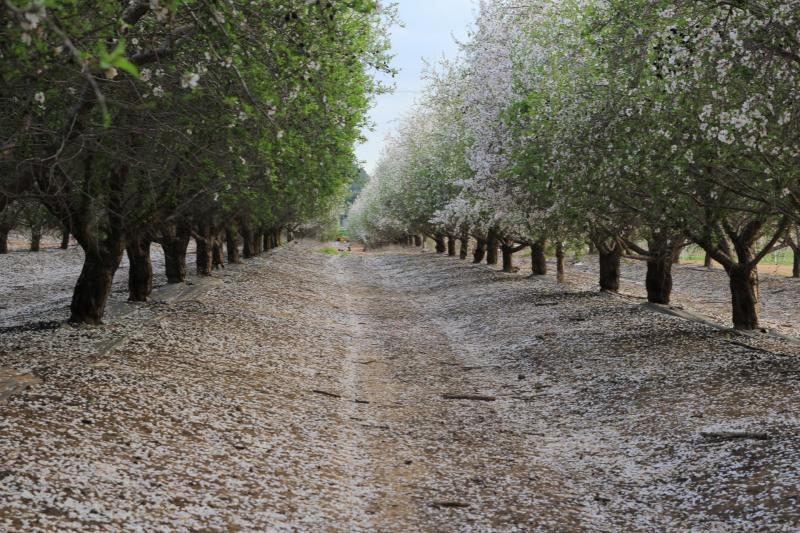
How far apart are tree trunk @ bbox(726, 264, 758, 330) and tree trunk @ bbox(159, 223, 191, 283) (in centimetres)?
1824

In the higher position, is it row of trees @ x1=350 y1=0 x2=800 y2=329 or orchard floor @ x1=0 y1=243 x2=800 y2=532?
row of trees @ x1=350 y1=0 x2=800 y2=329

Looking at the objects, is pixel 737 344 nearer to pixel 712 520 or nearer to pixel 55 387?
pixel 712 520

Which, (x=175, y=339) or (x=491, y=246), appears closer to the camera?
(x=175, y=339)

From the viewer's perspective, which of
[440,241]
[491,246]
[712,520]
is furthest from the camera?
[440,241]

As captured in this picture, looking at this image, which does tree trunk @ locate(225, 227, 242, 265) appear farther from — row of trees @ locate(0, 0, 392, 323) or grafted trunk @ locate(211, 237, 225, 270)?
row of trees @ locate(0, 0, 392, 323)

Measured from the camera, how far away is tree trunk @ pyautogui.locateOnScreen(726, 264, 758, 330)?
1941 cm

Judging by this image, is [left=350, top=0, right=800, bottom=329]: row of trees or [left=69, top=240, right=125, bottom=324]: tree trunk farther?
[left=69, top=240, right=125, bottom=324]: tree trunk

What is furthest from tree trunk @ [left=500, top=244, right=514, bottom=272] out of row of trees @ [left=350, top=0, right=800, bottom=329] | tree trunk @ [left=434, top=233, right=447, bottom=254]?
tree trunk @ [left=434, top=233, right=447, bottom=254]

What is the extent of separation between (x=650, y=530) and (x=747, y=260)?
12.4 metres

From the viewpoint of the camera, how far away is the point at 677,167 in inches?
557

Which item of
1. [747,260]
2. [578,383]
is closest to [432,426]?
[578,383]

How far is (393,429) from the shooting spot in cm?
1274

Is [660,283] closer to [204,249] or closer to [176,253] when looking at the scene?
[176,253]

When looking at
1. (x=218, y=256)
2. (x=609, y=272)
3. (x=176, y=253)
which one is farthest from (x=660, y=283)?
(x=218, y=256)
